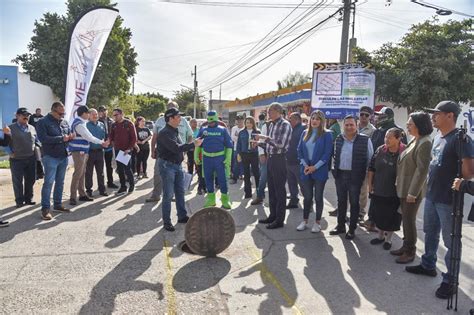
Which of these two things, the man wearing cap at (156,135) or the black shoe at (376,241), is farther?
the man wearing cap at (156,135)

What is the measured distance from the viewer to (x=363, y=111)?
6348 mm

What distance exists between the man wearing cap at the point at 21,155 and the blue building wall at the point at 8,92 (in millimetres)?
11715

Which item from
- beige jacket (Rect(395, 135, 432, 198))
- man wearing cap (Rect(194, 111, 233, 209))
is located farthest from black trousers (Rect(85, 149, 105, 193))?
beige jacket (Rect(395, 135, 432, 198))

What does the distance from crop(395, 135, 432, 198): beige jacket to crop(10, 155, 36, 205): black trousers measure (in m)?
6.53

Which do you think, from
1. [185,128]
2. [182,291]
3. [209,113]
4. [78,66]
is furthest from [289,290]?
[78,66]

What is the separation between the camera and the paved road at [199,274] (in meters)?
3.38

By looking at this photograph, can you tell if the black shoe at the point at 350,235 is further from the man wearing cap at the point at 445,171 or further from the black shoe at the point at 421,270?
the man wearing cap at the point at 445,171

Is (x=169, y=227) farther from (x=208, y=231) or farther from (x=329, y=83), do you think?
(x=329, y=83)

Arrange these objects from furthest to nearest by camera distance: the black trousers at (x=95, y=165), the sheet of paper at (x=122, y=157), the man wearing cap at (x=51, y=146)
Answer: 1. the sheet of paper at (x=122, y=157)
2. the black trousers at (x=95, y=165)
3. the man wearing cap at (x=51, y=146)

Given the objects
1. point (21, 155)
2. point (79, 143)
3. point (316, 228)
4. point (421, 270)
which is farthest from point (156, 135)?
point (421, 270)

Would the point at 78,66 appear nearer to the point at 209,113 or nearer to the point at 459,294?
the point at 209,113

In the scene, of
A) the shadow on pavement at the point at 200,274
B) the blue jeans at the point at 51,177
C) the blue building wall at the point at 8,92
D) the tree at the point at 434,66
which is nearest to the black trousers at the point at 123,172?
the blue jeans at the point at 51,177

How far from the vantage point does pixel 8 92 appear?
16.9 metres

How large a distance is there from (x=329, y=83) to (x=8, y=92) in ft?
47.8
